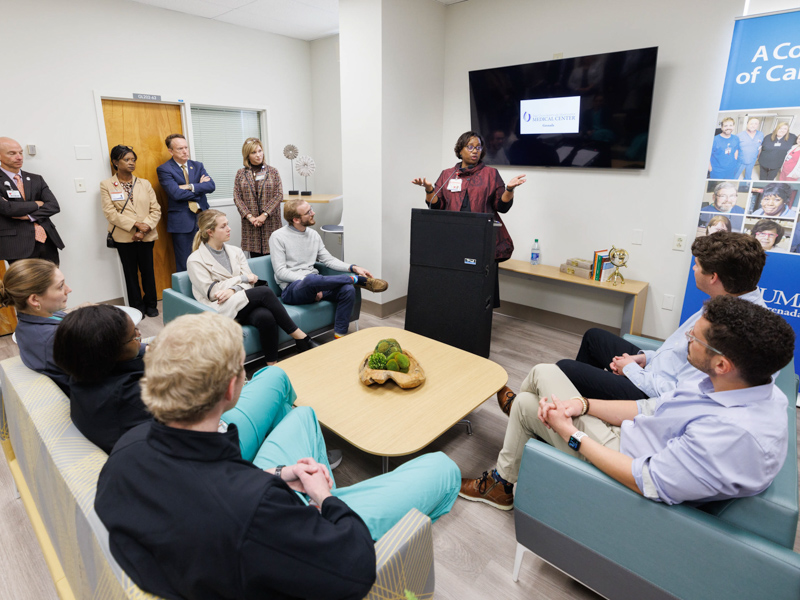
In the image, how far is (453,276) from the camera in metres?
3.20

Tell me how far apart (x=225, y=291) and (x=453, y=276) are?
5.06 feet

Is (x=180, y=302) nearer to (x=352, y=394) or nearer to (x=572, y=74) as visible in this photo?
(x=352, y=394)

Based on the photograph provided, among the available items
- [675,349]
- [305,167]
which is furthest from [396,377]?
[305,167]

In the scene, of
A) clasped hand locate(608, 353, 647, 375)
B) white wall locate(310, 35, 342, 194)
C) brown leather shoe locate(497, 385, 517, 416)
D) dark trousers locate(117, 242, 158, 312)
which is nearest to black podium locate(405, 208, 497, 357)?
brown leather shoe locate(497, 385, 517, 416)

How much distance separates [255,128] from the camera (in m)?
5.50

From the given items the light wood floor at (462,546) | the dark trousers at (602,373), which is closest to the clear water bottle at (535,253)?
the dark trousers at (602,373)

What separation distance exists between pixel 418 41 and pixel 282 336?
2.88 metres

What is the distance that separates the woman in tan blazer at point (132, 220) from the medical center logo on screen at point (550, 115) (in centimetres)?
345

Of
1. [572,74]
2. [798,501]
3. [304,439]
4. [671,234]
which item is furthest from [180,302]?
[671,234]

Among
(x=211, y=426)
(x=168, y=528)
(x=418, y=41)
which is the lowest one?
(x=168, y=528)

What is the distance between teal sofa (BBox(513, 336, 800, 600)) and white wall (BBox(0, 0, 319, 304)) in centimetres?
443

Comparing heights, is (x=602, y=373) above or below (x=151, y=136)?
below

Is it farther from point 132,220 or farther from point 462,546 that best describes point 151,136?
point 462,546

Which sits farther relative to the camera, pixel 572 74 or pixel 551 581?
pixel 572 74
